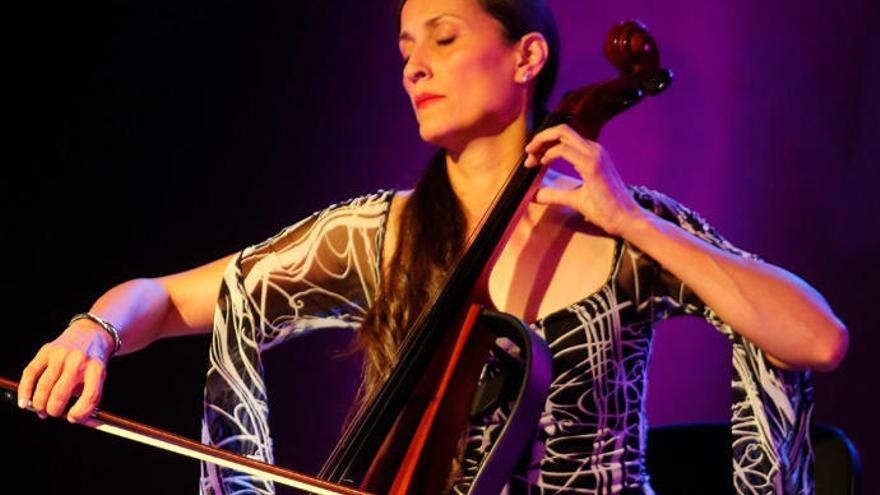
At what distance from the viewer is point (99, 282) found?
1971 millimetres

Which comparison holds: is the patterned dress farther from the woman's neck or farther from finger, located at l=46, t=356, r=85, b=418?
finger, located at l=46, t=356, r=85, b=418

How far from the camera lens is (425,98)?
4.81 feet

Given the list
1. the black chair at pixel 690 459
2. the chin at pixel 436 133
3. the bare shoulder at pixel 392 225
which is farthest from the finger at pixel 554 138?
the black chair at pixel 690 459

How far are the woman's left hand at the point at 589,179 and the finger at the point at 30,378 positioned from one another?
1.87 feet

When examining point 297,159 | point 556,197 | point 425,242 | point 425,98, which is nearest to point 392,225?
point 425,242

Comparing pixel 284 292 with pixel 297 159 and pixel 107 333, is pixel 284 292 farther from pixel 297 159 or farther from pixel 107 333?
pixel 297 159

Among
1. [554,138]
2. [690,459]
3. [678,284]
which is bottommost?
[690,459]

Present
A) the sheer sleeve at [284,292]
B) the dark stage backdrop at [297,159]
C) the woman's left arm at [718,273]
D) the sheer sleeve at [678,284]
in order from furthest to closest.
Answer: the dark stage backdrop at [297,159]
the sheer sleeve at [284,292]
the sheer sleeve at [678,284]
the woman's left arm at [718,273]

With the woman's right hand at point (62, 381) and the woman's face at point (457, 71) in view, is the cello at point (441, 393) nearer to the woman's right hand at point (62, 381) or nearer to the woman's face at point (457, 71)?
the woman's right hand at point (62, 381)

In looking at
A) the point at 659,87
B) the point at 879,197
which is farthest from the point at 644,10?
the point at 659,87

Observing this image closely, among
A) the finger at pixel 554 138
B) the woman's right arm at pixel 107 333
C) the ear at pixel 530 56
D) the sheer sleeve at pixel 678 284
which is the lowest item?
the woman's right arm at pixel 107 333

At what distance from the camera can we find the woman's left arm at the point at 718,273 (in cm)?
131

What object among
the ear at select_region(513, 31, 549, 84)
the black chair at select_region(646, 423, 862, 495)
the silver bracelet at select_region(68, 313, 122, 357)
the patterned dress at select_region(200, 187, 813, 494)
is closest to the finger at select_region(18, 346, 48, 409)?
the silver bracelet at select_region(68, 313, 122, 357)

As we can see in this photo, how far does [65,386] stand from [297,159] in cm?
105
